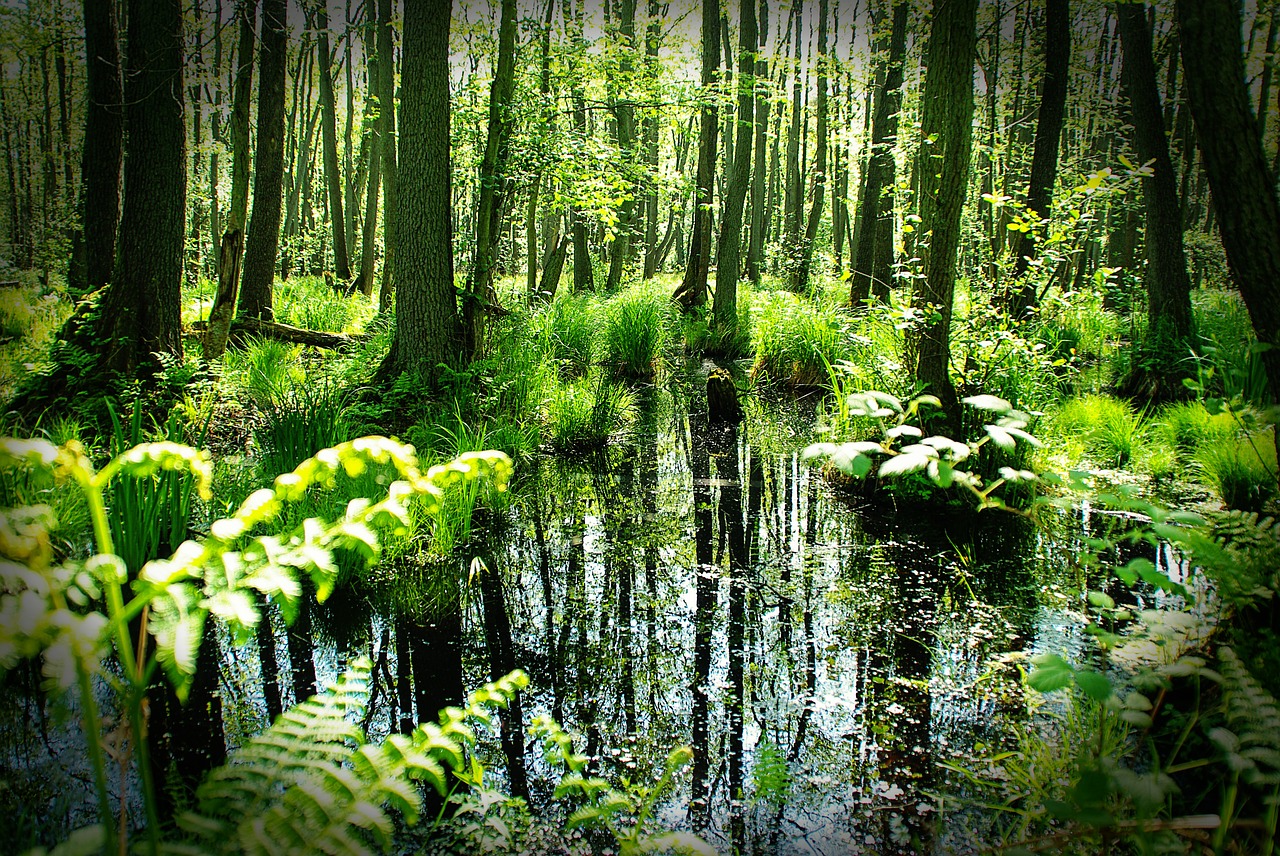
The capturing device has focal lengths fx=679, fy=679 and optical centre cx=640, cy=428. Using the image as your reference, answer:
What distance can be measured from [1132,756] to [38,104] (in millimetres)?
28186

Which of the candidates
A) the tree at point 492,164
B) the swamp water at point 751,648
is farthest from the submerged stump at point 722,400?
the tree at point 492,164

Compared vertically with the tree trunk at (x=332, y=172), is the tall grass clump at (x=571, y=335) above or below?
below

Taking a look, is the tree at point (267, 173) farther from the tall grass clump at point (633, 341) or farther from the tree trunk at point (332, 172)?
the tree trunk at point (332, 172)

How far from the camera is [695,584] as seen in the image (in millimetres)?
3803

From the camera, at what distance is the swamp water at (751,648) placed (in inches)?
88.6

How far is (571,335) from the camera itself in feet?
31.8

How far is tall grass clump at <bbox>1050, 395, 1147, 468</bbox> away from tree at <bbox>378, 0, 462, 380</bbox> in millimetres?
5482

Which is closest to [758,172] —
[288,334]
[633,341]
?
[633,341]

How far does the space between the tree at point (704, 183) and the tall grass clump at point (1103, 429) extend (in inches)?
251

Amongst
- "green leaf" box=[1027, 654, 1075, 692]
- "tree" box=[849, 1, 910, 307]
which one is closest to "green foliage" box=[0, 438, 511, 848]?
"green leaf" box=[1027, 654, 1075, 692]

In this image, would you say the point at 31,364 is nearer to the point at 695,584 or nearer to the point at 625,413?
the point at 625,413

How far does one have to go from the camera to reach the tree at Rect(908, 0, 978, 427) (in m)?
4.52

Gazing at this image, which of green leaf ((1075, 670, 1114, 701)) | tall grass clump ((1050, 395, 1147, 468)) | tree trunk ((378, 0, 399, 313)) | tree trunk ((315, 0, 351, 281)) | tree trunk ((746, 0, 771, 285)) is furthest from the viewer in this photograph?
tree trunk ((746, 0, 771, 285))

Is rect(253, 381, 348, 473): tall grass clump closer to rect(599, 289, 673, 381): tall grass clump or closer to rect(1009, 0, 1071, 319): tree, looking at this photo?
rect(599, 289, 673, 381): tall grass clump
